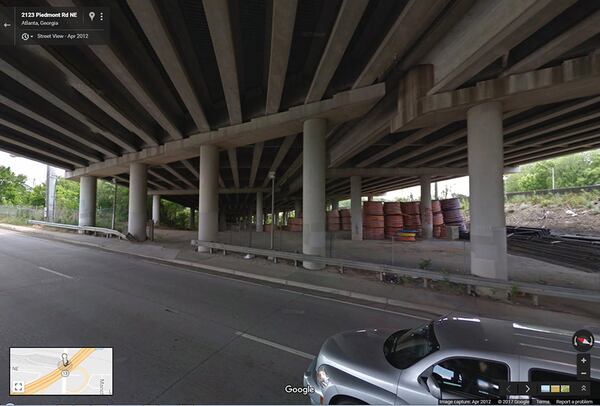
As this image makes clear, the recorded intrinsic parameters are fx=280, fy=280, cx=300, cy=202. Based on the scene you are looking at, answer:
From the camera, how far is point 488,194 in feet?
28.5

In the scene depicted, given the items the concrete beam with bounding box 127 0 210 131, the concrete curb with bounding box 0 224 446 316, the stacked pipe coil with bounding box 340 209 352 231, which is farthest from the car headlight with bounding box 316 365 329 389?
the stacked pipe coil with bounding box 340 209 352 231

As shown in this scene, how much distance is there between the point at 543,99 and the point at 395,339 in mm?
9673

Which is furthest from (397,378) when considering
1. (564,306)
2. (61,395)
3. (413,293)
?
(564,306)

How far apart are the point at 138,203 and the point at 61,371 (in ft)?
64.4

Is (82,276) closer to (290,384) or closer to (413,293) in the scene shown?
(290,384)

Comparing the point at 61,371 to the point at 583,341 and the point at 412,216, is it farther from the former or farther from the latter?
the point at 412,216

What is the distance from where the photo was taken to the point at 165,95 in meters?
13.1

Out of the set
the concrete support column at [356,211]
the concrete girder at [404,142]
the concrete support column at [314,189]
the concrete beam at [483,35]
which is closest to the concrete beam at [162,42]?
the concrete support column at [314,189]

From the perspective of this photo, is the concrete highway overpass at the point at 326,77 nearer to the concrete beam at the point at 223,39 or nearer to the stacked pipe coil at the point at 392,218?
the concrete beam at the point at 223,39

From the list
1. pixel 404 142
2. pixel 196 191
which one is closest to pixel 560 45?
pixel 404 142

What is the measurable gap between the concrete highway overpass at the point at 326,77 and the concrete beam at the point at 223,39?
4cm

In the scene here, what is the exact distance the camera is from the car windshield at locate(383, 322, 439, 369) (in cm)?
256

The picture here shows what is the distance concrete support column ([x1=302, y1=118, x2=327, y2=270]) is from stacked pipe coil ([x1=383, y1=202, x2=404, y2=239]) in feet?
52.0

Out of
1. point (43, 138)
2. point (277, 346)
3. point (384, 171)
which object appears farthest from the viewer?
point (384, 171)
